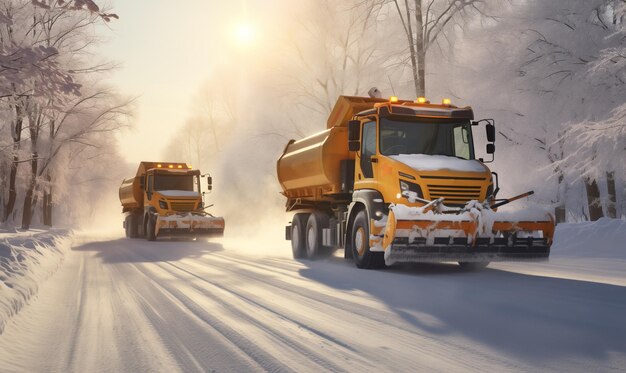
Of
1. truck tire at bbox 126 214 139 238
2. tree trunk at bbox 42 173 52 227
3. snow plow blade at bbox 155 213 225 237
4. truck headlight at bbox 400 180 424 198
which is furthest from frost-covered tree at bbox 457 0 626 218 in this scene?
tree trunk at bbox 42 173 52 227

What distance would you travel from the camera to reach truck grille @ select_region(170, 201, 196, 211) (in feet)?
84.7

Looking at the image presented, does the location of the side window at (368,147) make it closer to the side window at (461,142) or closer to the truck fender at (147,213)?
the side window at (461,142)

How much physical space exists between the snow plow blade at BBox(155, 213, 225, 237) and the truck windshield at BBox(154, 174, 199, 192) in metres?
2.12

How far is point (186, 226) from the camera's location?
980 inches

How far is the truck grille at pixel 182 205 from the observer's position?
25812 mm

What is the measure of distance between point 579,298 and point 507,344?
2961mm

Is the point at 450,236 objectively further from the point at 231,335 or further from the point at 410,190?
the point at 231,335

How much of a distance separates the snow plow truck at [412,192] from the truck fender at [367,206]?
0.02m

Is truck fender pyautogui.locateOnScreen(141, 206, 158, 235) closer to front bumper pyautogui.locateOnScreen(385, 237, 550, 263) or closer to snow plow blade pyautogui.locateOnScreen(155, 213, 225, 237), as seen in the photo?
snow plow blade pyautogui.locateOnScreen(155, 213, 225, 237)

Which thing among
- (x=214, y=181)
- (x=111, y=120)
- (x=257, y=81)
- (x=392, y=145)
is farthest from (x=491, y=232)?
(x=214, y=181)

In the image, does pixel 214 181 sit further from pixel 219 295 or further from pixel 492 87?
pixel 219 295

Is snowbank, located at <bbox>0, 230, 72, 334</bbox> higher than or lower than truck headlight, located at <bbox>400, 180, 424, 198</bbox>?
lower

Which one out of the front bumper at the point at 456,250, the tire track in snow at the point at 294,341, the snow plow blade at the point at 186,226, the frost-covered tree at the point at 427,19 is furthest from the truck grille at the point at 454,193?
the snow plow blade at the point at 186,226

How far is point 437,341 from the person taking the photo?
17.6ft
